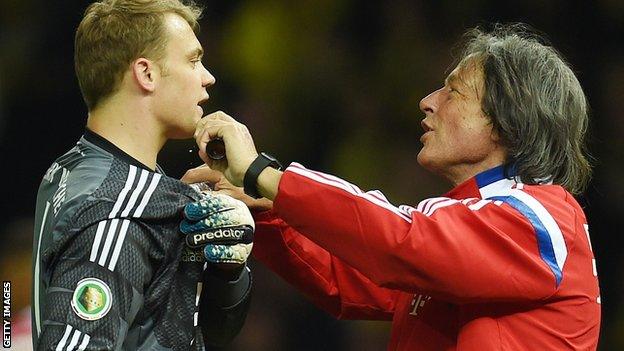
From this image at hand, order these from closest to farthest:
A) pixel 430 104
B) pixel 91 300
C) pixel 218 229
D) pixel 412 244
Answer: pixel 91 300
pixel 218 229
pixel 412 244
pixel 430 104

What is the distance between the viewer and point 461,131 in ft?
7.86

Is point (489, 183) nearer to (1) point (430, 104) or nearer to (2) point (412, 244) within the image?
(1) point (430, 104)

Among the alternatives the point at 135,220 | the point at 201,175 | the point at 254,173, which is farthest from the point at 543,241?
the point at 135,220

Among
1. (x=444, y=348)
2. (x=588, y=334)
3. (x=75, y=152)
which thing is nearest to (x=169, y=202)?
(x=75, y=152)

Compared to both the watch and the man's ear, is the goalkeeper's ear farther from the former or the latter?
the man's ear

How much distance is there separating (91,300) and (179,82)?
49 cm

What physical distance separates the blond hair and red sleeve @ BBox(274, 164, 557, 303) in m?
0.38

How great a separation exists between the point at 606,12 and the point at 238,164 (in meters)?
2.26

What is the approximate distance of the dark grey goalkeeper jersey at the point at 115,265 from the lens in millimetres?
1692

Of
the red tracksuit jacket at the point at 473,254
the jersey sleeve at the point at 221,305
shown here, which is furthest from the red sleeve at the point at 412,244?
the jersey sleeve at the point at 221,305

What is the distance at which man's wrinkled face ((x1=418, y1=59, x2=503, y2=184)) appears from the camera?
2389mm

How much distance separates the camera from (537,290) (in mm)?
2123

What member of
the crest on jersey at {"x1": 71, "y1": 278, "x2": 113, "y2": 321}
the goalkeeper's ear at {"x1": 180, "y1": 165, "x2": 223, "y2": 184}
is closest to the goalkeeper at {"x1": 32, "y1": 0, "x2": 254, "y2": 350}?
the crest on jersey at {"x1": 71, "y1": 278, "x2": 113, "y2": 321}

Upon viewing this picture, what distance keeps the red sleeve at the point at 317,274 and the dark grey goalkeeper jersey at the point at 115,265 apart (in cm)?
48
